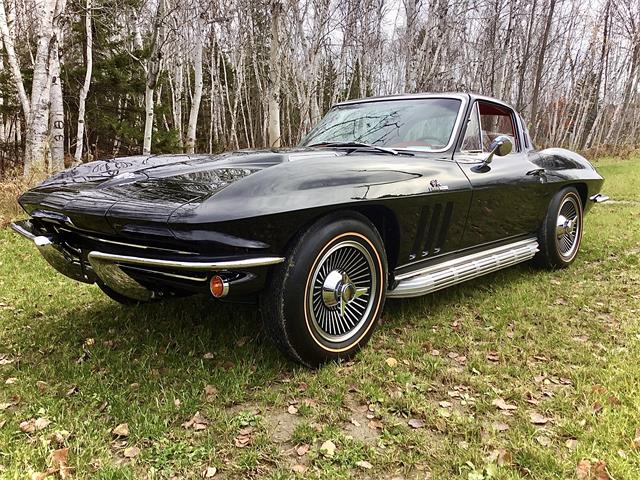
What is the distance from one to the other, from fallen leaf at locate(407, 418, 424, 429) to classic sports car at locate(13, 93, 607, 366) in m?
0.60

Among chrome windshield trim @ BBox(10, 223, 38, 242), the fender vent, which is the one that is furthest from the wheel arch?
chrome windshield trim @ BBox(10, 223, 38, 242)

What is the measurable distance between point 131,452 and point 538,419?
71.9 inches

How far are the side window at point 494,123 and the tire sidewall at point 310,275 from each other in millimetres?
1748

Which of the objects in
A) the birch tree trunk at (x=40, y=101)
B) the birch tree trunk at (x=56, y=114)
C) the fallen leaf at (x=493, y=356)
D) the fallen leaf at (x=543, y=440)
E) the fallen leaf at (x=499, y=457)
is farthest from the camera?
the birch tree trunk at (x=56, y=114)

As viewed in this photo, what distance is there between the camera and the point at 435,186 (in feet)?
10.4

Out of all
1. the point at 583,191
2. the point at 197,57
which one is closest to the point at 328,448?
the point at 583,191

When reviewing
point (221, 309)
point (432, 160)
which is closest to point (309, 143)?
point (432, 160)

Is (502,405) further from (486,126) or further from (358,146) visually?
(486,126)

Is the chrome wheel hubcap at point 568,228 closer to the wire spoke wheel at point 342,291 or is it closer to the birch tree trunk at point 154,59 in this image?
the wire spoke wheel at point 342,291

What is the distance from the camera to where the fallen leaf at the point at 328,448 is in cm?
206

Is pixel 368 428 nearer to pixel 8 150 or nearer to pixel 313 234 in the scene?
pixel 313 234

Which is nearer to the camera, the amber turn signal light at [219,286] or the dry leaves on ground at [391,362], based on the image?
the amber turn signal light at [219,286]

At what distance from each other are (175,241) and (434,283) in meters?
1.75

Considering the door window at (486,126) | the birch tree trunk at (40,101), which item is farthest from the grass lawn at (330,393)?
the birch tree trunk at (40,101)
